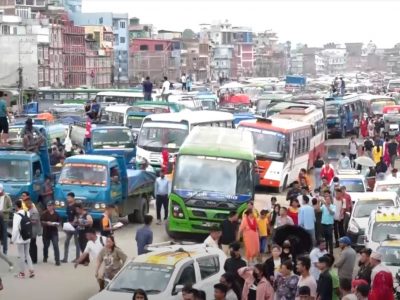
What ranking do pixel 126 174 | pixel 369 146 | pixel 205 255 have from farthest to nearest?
pixel 369 146, pixel 126 174, pixel 205 255

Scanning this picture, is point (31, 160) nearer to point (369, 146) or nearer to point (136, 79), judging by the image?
point (369, 146)

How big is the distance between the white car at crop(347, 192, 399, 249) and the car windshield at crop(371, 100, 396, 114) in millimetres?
44537

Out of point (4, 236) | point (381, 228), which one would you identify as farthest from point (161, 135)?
point (381, 228)

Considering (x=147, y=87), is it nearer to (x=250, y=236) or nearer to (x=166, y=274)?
(x=250, y=236)

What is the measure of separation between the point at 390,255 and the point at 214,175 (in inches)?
287

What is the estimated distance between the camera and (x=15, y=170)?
85.1ft

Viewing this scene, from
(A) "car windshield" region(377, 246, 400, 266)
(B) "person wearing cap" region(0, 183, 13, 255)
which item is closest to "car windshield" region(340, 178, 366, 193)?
(B) "person wearing cap" region(0, 183, 13, 255)

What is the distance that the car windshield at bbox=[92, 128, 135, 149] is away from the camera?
37.2 m

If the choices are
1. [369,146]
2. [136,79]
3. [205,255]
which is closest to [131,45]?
[136,79]

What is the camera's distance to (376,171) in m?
34.1

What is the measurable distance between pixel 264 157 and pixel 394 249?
16330 mm

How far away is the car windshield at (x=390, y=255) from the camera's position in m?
18.1

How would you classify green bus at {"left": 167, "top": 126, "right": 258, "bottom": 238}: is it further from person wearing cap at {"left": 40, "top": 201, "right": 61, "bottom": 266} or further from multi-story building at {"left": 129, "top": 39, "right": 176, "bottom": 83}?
multi-story building at {"left": 129, "top": 39, "right": 176, "bottom": 83}

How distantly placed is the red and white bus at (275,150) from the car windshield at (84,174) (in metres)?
8.99
